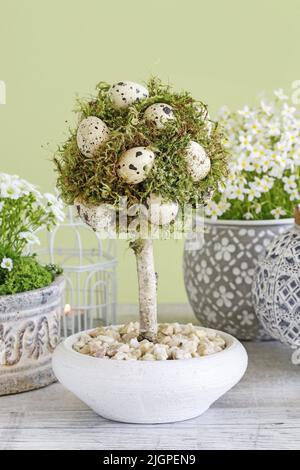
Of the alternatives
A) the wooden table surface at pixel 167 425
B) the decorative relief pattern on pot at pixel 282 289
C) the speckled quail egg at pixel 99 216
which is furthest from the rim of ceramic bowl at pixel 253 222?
the speckled quail egg at pixel 99 216

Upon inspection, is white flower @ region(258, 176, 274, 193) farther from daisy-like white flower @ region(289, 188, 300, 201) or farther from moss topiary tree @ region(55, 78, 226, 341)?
moss topiary tree @ region(55, 78, 226, 341)

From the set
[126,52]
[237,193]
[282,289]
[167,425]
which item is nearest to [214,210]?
[237,193]

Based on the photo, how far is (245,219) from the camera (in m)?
1.43

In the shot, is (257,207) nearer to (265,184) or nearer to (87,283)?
(265,184)

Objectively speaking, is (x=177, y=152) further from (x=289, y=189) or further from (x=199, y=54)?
(x=199, y=54)

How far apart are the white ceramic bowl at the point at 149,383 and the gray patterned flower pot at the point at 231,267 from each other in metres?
0.33

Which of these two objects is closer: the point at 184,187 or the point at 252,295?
the point at 184,187

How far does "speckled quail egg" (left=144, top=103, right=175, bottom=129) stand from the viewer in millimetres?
1021

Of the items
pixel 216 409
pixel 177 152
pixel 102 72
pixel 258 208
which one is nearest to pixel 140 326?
pixel 216 409

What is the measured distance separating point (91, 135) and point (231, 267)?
1.56 feet

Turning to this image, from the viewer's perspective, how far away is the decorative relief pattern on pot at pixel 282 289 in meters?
1.23

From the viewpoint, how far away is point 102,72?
1984 millimetres

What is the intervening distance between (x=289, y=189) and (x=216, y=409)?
0.45m

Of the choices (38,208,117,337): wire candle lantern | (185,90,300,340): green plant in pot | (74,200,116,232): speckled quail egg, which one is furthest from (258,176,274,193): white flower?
(74,200,116,232): speckled quail egg
